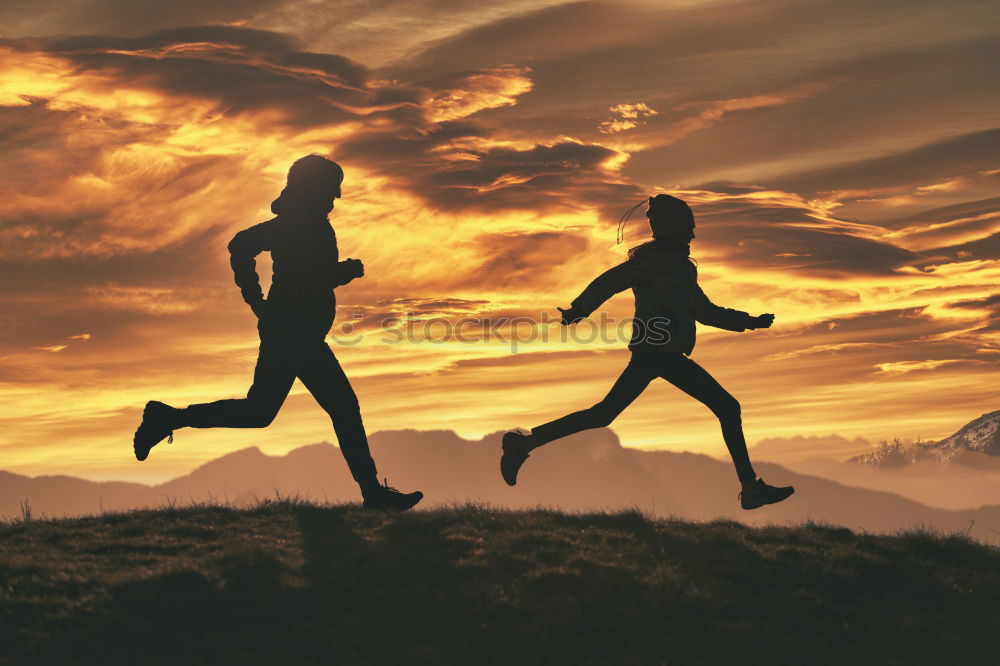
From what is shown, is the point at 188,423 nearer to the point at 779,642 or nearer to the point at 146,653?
the point at 146,653

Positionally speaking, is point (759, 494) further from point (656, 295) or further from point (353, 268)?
point (353, 268)

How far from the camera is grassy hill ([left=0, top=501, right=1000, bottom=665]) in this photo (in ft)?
24.3

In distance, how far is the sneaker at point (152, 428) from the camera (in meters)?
11.0

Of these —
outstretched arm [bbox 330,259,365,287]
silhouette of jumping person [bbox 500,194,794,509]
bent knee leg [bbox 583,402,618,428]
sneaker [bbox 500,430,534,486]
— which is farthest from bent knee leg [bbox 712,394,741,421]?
outstretched arm [bbox 330,259,365,287]

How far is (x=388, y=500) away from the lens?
1135cm

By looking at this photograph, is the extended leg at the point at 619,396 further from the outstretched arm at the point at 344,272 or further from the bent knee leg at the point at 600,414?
the outstretched arm at the point at 344,272

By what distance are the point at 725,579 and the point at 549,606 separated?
180cm

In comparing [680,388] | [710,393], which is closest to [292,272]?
[680,388]

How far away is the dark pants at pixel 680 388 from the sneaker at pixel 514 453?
76cm

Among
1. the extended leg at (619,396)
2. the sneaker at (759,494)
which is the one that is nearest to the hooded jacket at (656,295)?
the extended leg at (619,396)

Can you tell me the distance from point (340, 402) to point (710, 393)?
397 cm

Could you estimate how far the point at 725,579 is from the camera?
8.99m

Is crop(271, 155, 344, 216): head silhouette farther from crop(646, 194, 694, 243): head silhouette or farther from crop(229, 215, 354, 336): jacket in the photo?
crop(646, 194, 694, 243): head silhouette

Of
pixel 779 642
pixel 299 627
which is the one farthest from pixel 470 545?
pixel 779 642
